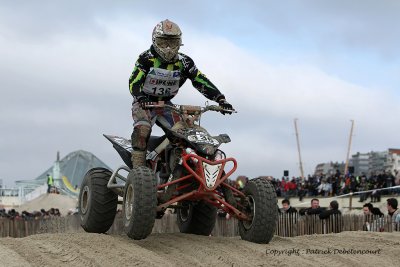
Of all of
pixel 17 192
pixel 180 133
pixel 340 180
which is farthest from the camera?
pixel 17 192

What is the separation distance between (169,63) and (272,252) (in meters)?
2.93

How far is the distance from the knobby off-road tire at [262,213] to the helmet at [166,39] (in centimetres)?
207

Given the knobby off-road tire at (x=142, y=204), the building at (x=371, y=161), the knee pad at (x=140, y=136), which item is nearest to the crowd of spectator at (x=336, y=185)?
the building at (x=371, y=161)

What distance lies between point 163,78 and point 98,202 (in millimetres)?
2004

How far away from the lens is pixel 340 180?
28.2 meters

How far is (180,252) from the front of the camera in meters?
7.53

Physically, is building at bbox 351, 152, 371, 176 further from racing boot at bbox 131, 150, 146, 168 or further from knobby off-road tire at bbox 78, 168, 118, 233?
racing boot at bbox 131, 150, 146, 168

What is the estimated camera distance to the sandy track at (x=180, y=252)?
6.79 m

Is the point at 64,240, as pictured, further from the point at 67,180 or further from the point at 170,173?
the point at 67,180

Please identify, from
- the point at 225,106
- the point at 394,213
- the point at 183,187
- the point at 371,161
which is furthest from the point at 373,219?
the point at 371,161

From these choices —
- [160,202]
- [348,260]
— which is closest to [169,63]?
[160,202]

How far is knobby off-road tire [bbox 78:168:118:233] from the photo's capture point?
363 inches

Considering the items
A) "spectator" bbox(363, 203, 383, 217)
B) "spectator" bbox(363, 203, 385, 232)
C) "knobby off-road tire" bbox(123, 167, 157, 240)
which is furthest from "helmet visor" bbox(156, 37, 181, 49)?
"spectator" bbox(363, 203, 383, 217)

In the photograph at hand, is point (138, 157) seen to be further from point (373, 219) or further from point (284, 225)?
point (284, 225)
